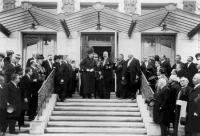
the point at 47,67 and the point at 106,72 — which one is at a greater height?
the point at 47,67

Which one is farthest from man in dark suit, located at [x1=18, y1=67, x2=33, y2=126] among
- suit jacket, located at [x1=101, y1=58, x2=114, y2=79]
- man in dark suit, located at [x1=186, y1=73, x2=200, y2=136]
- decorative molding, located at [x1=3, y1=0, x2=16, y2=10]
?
decorative molding, located at [x1=3, y1=0, x2=16, y2=10]

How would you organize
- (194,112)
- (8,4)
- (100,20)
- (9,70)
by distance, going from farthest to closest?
(8,4) < (100,20) < (9,70) < (194,112)

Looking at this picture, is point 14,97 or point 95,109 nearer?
point 14,97

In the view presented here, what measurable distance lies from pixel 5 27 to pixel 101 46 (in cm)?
490

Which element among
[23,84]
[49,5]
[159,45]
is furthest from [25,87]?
[159,45]

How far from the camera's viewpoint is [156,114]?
12.9m

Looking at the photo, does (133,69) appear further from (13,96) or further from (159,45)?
(13,96)

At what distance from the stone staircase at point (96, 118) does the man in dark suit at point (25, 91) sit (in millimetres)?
984

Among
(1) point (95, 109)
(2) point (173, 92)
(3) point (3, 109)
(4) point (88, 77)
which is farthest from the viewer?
(4) point (88, 77)

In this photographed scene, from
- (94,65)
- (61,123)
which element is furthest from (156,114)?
(94,65)

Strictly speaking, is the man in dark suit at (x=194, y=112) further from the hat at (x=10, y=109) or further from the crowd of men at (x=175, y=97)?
the hat at (x=10, y=109)

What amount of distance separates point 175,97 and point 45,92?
4.80 meters

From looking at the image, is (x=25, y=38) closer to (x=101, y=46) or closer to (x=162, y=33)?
(x=101, y=46)

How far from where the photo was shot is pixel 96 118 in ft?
47.6
